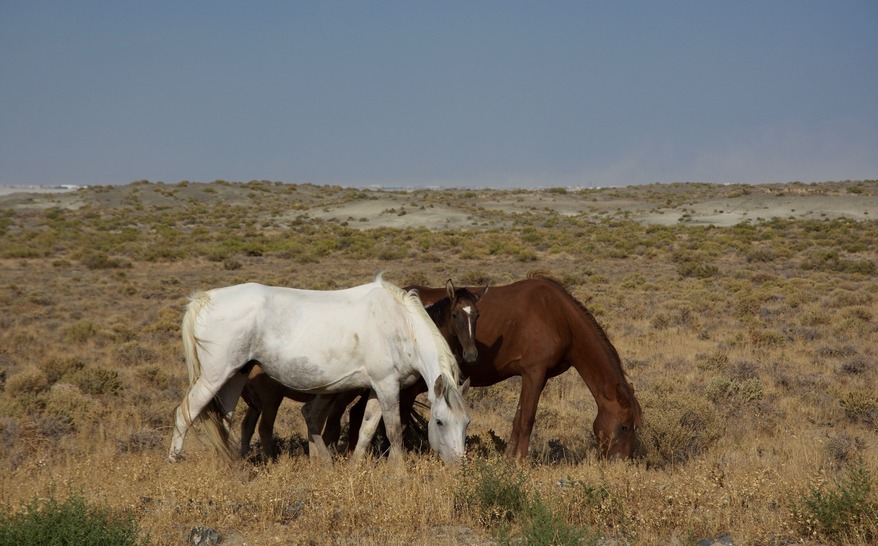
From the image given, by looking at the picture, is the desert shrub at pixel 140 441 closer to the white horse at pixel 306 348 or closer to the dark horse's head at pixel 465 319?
the white horse at pixel 306 348

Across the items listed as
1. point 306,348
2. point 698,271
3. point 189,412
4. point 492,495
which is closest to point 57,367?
point 189,412

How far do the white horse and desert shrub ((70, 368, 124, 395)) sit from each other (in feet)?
14.2

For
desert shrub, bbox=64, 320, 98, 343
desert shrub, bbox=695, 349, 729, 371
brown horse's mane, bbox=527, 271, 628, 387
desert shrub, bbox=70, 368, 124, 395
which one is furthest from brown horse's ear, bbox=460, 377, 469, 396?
desert shrub, bbox=64, 320, 98, 343

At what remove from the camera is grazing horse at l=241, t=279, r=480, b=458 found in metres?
7.28

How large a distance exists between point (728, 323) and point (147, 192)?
64.9 meters


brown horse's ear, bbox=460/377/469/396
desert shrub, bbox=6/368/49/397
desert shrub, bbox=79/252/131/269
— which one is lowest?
desert shrub, bbox=79/252/131/269

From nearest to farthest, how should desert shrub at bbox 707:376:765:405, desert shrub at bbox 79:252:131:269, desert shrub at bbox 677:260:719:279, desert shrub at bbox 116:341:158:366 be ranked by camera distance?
desert shrub at bbox 707:376:765:405 → desert shrub at bbox 116:341:158:366 → desert shrub at bbox 677:260:719:279 → desert shrub at bbox 79:252:131:269

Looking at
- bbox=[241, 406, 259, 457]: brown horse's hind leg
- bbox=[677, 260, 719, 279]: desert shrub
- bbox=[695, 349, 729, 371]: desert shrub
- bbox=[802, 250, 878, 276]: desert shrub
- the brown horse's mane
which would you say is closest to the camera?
the brown horse's mane

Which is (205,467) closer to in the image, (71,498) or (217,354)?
(217,354)

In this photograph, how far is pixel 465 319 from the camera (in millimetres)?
7062

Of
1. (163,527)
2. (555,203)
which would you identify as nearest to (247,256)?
(163,527)

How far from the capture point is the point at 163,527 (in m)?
5.27

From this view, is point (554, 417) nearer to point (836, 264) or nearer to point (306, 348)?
point (306, 348)

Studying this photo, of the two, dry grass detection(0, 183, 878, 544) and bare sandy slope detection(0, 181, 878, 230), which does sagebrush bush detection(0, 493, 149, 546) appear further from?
bare sandy slope detection(0, 181, 878, 230)
